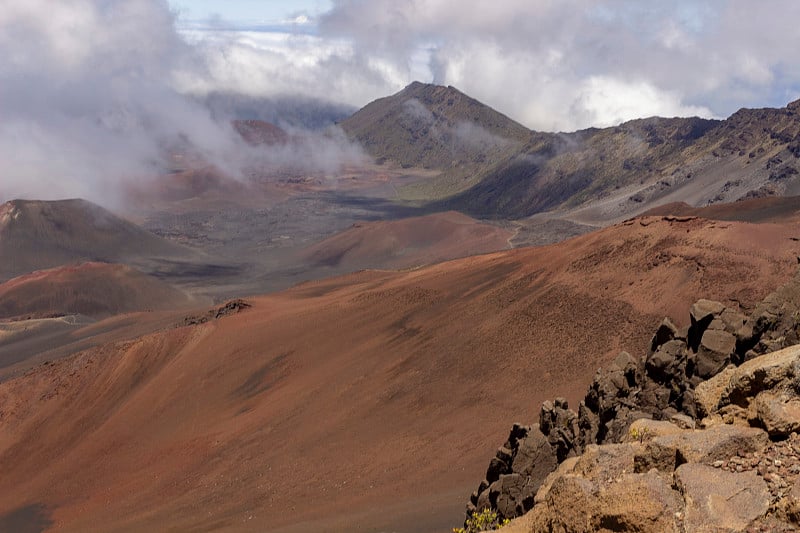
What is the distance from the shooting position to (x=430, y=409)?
26125mm

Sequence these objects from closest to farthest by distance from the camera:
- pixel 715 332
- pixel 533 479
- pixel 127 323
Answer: pixel 533 479, pixel 715 332, pixel 127 323

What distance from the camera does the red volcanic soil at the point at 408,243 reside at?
324ft

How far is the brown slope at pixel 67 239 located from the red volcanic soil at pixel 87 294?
79.0 feet

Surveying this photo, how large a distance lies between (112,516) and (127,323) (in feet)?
120

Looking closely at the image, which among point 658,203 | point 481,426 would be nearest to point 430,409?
point 481,426

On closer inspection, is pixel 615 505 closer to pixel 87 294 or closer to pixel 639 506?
pixel 639 506

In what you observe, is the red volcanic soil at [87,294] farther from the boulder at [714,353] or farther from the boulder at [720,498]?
the boulder at [720,498]

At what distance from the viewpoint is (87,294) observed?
266 feet

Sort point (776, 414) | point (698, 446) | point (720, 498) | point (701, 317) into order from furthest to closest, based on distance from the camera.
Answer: point (701, 317), point (698, 446), point (776, 414), point (720, 498)

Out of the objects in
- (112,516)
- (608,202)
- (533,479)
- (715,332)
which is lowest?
(112,516)

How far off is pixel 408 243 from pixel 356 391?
7783 cm

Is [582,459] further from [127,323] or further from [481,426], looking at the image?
[127,323]

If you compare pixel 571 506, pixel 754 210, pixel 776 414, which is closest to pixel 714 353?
pixel 776 414

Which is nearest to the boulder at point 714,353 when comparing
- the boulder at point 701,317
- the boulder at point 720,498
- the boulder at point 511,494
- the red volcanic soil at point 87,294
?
the boulder at point 701,317
